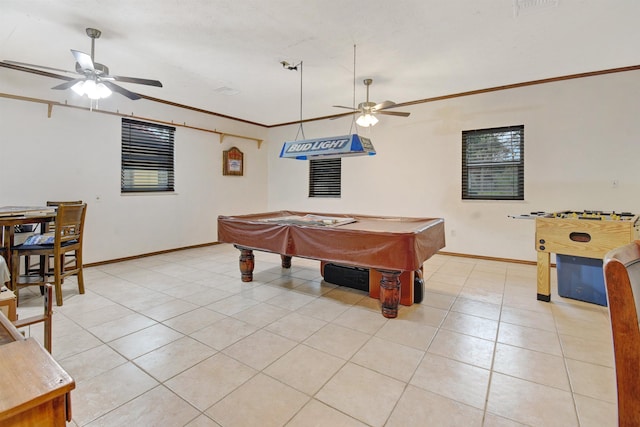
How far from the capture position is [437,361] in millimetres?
2100

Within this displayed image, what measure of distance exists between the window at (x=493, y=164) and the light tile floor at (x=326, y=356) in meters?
1.74

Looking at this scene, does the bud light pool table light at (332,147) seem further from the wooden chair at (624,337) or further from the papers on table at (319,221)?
the wooden chair at (624,337)

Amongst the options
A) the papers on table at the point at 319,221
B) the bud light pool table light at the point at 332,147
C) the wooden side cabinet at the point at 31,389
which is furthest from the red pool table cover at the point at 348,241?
the wooden side cabinet at the point at 31,389

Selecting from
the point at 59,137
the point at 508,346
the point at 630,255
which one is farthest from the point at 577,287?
the point at 59,137

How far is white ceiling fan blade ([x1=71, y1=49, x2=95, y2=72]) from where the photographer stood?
2.57 meters

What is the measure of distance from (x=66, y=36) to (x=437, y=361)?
4570 millimetres

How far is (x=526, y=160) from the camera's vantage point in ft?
14.9

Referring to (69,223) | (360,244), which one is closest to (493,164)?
(360,244)

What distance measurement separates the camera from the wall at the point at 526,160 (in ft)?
13.0

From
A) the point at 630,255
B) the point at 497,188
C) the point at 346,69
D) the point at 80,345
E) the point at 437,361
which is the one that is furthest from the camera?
the point at 497,188

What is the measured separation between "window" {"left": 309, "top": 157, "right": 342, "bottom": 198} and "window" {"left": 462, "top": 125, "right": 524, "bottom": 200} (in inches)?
97.8

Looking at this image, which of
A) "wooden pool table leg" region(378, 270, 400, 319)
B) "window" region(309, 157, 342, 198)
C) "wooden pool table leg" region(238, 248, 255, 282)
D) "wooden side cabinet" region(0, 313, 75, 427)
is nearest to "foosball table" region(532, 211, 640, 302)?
"wooden pool table leg" region(378, 270, 400, 319)

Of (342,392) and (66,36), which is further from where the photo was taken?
(66,36)

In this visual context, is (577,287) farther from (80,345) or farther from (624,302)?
(80,345)
